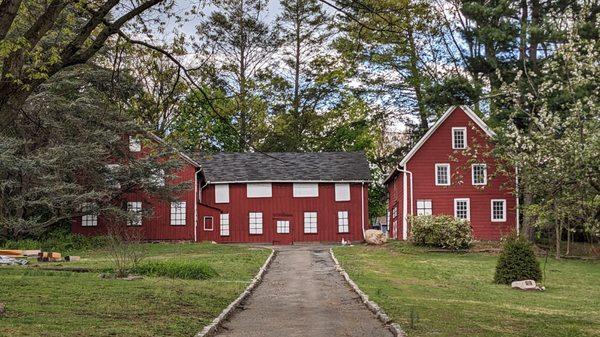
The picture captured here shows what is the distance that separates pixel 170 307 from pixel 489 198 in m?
33.0

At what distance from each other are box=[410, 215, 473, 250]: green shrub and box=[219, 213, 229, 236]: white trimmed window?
16.4m

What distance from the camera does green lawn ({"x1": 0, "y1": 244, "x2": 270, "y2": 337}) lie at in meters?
11.5

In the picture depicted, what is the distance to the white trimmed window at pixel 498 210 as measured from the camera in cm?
4438

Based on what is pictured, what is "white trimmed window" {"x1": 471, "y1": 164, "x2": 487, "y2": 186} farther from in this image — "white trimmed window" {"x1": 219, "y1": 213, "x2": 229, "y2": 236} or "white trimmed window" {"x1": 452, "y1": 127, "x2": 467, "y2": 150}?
"white trimmed window" {"x1": 219, "y1": 213, "x2": 229, "y2": 236}

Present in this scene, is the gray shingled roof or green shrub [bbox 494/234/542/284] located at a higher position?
the gray shingled roof

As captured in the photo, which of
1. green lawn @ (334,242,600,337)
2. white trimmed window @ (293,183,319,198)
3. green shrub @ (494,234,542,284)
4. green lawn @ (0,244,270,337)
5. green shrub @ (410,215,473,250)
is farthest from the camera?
white trimmed window @ (293,183,319,198)

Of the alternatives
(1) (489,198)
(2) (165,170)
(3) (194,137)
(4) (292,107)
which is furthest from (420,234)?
(4) (292,107)

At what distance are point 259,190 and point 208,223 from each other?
427cm

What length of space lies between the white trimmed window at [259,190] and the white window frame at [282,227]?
1.98m

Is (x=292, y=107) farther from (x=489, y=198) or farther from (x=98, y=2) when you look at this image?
(x=98, y=2)

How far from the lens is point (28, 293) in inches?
631

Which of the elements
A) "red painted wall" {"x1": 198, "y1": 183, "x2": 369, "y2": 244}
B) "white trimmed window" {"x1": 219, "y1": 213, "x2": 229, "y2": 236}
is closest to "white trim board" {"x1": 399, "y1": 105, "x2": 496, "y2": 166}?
"red painted wall" {"x1": 198, "y1": 183, "x2": 369, "y2": 244}

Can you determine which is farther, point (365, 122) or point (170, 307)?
point (365, 122)

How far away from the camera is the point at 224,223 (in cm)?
5044
